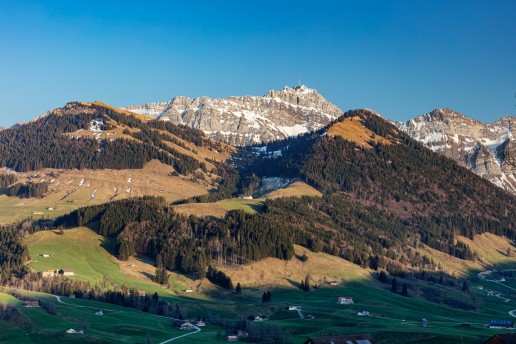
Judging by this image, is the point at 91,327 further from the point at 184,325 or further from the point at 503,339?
the point at 503,339

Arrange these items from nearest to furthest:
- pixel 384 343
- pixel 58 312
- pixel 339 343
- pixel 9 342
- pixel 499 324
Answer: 1. pixel 339 343
2. pixel 9 342
3. pixel 384 343
4. pixel 58 312
5. pixel 499 324

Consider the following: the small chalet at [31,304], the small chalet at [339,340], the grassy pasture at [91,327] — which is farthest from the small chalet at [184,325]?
the small chalet at [339,340]

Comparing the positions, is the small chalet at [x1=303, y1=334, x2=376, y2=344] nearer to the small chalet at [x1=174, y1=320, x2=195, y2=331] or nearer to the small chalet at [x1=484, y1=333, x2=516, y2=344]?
the small chalet at [x1=484, y1=333, x2=516, y2=344]

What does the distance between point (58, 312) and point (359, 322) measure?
77236 millimetres

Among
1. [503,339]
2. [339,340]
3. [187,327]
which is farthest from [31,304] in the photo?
[503,339]

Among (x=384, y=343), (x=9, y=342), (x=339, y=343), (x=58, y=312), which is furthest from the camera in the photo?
(x=58, y=312)

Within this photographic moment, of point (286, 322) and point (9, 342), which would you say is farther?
point (286, 322)

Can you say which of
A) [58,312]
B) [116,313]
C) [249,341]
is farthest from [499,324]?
[58,312]

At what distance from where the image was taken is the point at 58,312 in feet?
579

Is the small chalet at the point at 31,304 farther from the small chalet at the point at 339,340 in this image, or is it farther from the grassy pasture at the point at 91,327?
the small chalet at the point at 339,340

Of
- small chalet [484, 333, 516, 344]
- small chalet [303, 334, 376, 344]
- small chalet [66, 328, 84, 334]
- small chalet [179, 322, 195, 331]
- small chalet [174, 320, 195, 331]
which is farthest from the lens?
small chalet [174, 320, 195, 331]

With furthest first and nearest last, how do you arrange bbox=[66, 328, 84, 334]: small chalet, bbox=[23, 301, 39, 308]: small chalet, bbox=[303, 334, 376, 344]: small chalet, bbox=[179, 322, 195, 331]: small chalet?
1. bbox=[179, 322, 195, 331]: small chalet
2. bbox=[23, 301, 39, 308]: small chalet
3. bbox=[66, 328, 84, 334]: small chalet
4. bbox=[303, 334, 376, 344]: small chalet

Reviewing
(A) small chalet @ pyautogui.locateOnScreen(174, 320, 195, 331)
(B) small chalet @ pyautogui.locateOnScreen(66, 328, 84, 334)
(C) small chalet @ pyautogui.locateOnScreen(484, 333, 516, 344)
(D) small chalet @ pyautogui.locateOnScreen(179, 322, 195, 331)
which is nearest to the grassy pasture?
(B) small chalet @ pyautogui.locateOnScreen(66, 328, 84, 334)

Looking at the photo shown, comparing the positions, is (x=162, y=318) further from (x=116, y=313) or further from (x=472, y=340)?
(x=472, y=340)
